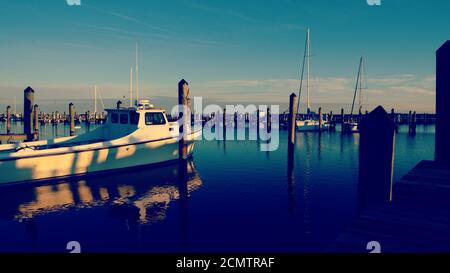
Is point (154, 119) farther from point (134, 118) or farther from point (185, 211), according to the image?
point (185, 211)

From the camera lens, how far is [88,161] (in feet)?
54.1

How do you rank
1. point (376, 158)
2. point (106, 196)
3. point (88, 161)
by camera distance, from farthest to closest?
point (88, 161), point (106, 196), point (376, 158)

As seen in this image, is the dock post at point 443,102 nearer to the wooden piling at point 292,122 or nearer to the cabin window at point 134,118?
the wooden piling at point 292,122

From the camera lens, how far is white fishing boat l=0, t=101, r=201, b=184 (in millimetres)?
14695

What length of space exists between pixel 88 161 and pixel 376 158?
1345cm

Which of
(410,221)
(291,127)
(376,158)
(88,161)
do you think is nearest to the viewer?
(410,221)

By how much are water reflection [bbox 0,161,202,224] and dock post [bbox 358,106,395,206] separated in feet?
20.8

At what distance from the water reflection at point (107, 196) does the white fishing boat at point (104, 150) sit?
563 mm

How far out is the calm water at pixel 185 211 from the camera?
902 cm

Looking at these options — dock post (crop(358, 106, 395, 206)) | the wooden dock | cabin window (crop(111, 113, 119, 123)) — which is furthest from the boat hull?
the wooden dock

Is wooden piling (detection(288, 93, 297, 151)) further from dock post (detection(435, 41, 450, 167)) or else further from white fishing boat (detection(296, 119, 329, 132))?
white fishing boat (detection(296, 119, 329, 132))

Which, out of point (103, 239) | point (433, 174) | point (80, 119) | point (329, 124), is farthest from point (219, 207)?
point (80, 119)

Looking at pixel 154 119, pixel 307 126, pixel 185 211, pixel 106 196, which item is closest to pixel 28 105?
pixel 154 119

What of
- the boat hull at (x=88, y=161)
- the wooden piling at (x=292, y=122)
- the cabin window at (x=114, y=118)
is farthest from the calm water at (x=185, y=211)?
the cabin window at (x=114, y=118)
